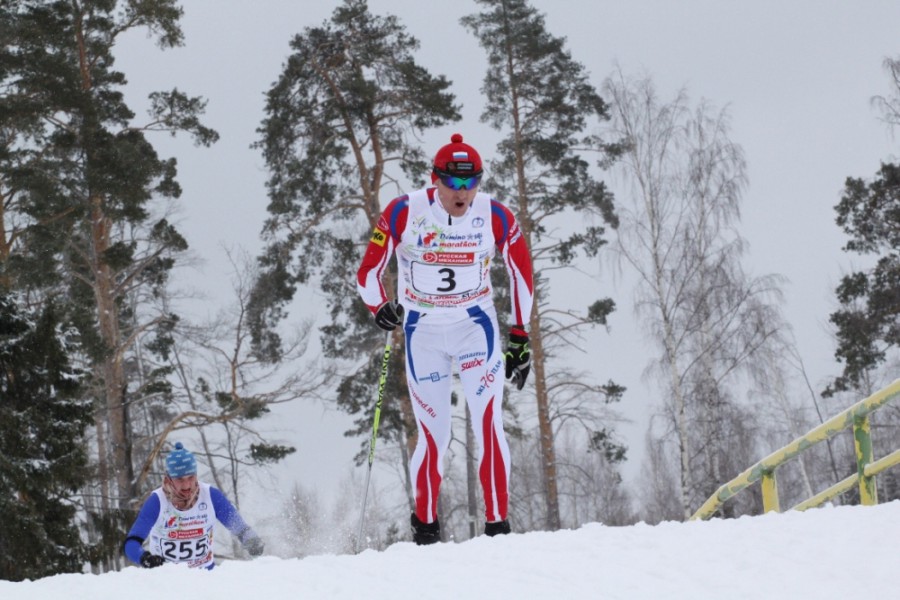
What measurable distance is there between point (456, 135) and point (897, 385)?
3005 mm

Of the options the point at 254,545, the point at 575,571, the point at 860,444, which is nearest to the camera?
the point at 575,571

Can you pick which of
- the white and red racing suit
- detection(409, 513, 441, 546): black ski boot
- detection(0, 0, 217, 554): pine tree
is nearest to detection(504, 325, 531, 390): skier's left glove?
the white and red racing suit

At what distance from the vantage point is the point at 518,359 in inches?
251

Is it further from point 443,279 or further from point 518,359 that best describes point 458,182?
point 518,359

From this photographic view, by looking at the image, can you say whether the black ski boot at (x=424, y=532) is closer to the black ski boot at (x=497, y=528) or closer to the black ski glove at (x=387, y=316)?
the black ski boot at (x=497, y=528)

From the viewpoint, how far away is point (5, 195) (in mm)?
19938

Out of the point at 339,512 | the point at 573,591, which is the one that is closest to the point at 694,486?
the point at 573,591

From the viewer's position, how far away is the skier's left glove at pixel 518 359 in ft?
20.8

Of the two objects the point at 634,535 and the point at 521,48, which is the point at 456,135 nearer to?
the point at 634,535

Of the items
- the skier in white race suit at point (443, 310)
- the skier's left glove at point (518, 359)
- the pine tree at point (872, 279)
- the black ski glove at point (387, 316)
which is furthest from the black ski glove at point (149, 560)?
the pine tree at point (872, 279)

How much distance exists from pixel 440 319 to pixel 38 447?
371 inches

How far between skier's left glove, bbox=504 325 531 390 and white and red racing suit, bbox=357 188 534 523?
0.16 meters

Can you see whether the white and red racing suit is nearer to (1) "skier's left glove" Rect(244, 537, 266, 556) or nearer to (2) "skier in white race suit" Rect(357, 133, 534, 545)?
(2) "skier in white race suit" Rect(357, 133, 534, 545)

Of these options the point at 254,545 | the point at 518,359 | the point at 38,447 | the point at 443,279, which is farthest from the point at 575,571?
the point at 38,447
